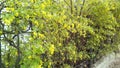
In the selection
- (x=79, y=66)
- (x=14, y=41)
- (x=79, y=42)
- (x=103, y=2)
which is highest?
(x=103, y=2)

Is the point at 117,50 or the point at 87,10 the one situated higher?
the point at 87,10

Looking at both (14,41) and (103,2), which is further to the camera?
(103,2)

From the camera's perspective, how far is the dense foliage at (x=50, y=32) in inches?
115

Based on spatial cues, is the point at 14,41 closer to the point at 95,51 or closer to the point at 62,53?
the point at 62,53

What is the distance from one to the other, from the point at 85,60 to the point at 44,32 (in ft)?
6.34

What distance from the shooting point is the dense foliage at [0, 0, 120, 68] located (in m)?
2.92

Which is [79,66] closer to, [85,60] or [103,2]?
[85,60]

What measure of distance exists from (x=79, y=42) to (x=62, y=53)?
0.78m

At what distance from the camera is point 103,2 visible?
4.75 meters

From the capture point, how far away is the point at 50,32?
134 inches

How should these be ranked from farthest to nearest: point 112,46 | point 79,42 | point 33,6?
point 112,46 < point 79,42 < point 33,6

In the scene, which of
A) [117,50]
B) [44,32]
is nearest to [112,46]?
[117,50]

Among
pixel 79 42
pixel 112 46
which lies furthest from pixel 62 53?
pixel 112 46

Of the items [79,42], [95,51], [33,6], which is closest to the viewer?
[33,6]
